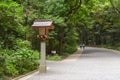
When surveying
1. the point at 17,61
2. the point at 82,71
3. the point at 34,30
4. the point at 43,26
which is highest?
the point at 43,26

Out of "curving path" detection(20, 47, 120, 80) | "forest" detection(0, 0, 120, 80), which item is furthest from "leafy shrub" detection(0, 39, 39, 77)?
"curving path" detection(20, 47, 120, 80)

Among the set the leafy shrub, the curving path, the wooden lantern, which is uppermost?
the wooden lantern

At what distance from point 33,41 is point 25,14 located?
7.74 metres

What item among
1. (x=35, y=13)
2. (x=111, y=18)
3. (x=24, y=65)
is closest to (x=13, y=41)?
(x=24, y=65)

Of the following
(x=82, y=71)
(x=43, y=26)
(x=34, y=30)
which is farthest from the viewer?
(x=34, y=30)

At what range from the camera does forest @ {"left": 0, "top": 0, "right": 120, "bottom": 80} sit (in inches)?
597

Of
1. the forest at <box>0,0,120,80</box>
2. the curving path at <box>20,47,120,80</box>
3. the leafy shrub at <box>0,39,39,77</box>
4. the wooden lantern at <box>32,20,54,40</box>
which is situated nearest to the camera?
the leafy shrub at <box>0,39,39,77</box>

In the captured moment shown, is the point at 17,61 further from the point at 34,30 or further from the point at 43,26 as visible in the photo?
the point at 34,30

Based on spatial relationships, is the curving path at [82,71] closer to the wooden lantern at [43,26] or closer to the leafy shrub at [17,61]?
the leafy shrub at [17,61]

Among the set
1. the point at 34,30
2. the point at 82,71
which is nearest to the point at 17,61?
the point at 82,71

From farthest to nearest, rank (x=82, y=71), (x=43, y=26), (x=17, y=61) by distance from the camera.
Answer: (x=82, y=71) → (x=43, y=26) → (x=17, y=61)

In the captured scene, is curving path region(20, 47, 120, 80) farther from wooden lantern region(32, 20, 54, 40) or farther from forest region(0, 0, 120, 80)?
wooden lantern region(32, 20, 54, 40)

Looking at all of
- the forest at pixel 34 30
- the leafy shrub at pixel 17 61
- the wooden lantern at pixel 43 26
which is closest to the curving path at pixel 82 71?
the leafy shrub at pixel 17 61

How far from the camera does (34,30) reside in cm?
3152
